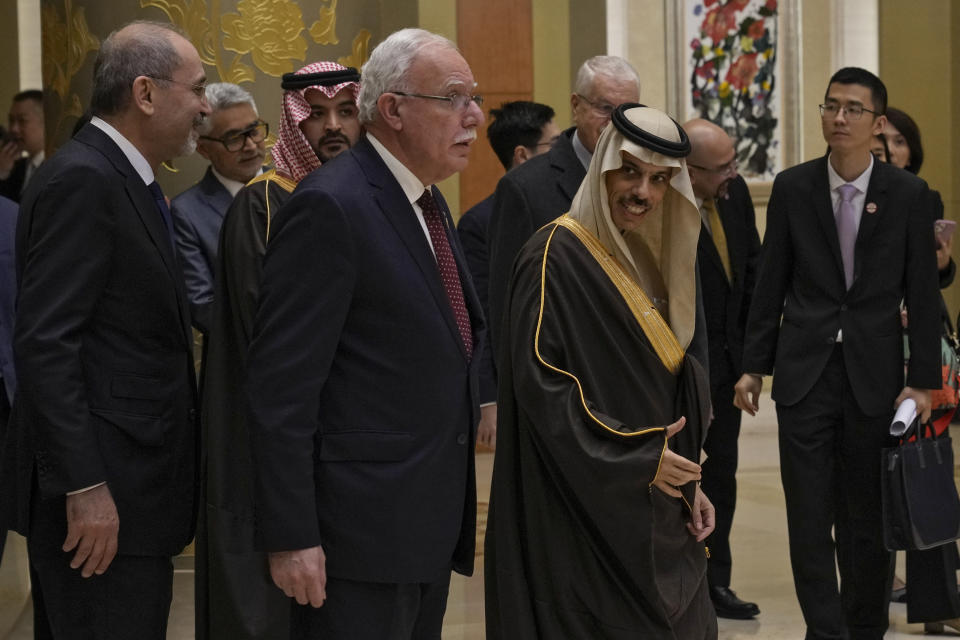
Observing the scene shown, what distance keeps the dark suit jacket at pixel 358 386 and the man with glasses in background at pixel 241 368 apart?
1.25 feet

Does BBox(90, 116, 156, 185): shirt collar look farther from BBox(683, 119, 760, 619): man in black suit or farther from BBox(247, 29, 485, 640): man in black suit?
BBox(683, 119, 760, 619): man in black suit

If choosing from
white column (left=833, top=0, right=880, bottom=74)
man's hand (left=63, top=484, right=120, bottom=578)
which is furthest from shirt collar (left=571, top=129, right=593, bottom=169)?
white column (left=833, top=0, right=880, bottom=74)

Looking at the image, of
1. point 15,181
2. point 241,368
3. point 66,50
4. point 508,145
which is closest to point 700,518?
point 241,368

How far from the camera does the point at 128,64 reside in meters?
2.96

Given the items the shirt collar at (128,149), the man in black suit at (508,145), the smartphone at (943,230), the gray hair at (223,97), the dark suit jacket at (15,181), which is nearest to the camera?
the shirt collar at (128,149)

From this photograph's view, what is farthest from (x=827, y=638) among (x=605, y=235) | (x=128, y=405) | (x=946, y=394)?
(x=128, y=405)

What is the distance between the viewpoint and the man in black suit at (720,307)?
520cm

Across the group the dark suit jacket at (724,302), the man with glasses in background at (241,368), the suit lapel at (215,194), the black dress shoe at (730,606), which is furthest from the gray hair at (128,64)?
the black dress shoe at (730,606)

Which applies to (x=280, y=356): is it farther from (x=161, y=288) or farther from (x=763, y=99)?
(x=763, y=99)

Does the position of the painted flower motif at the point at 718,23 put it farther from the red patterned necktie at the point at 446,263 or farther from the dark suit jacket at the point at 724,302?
the red patterned necktie at the point at 446,263

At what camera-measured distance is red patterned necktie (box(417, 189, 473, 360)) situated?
2.79m

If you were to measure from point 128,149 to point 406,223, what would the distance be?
0.71m

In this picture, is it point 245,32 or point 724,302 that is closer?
point 724,302

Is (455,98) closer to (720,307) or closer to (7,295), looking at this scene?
(7,295)
